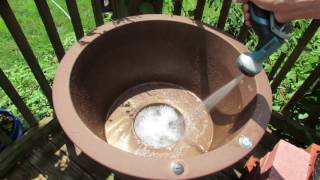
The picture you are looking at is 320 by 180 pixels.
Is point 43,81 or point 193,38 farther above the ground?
point 193,38

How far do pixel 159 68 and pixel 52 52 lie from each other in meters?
1.38

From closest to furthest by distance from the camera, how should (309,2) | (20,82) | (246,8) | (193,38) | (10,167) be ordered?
(309,2) < (246,8) < (193,38) < (10,167) < (20,82)

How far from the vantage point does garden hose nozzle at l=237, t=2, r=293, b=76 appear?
1217 millimetres

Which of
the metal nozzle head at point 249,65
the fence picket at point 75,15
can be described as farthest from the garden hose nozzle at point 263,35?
the fence picket at point 75,15

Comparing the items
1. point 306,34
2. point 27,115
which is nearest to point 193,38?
point 306,34

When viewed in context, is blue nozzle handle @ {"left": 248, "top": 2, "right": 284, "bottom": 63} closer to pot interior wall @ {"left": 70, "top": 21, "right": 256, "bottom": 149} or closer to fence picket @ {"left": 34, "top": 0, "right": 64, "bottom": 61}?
pot interior wall @ {"left": 70, "top": 21, "right": 256, "bottom": 149}

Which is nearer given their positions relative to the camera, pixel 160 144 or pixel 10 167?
pixel 160 144

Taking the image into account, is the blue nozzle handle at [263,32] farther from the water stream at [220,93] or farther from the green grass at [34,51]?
the green grass at [34,51]

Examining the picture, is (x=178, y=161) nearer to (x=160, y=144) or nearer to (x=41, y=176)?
(x=160, y=144)

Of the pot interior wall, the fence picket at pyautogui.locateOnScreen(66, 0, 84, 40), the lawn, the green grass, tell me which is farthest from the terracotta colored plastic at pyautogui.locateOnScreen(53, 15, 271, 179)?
the green grass

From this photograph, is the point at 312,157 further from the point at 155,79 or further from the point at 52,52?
the point at 52,52

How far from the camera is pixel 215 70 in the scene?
1.70m

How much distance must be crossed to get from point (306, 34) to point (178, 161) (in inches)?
40.6

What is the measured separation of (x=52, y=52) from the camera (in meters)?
2.89
